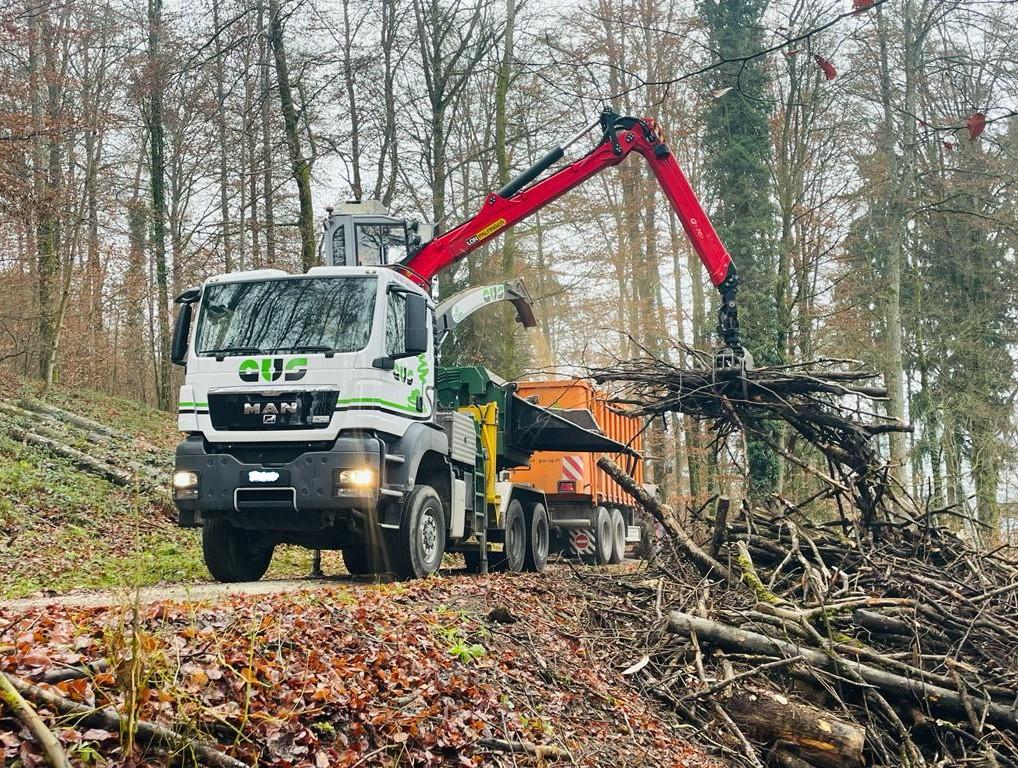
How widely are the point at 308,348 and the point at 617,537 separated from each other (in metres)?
11.1

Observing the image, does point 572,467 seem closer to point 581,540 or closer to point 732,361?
point 581,540

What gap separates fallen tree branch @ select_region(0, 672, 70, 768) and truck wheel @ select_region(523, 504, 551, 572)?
9603 mm

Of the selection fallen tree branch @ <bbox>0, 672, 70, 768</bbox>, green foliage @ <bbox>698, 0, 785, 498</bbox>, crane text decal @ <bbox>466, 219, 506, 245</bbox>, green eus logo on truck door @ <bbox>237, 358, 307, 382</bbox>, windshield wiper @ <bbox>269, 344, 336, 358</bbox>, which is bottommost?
fallen tree branch @ <bbox>0, 672, 70, 768</bbox>

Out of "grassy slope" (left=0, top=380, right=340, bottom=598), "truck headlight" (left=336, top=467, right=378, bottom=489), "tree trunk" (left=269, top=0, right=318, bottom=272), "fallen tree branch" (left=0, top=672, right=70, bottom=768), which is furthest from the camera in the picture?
"tree trunk" (left=269, top=0, right=318, bottom=272)

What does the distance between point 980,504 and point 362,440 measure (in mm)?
16148

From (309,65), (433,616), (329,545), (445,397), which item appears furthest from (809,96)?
(433,616)

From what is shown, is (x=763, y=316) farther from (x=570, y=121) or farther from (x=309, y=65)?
(x=309, y=65)

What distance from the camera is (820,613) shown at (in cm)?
831

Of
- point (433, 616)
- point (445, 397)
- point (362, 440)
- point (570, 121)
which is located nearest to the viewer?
point (433, 616)

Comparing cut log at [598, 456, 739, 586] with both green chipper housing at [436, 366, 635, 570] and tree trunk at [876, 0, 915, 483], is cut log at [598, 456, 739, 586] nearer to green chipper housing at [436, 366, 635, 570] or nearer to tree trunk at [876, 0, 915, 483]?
green chipper housing at [436, 366, 635, 570]

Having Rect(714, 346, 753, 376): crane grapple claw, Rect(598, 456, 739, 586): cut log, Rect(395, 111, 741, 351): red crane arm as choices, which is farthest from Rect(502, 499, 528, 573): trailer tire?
Rect(714, 346, 753, 376): crane grapple claw

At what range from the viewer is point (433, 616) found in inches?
279

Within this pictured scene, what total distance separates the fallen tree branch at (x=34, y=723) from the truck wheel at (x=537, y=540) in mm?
9603

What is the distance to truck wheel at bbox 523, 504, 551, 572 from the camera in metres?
13.1
